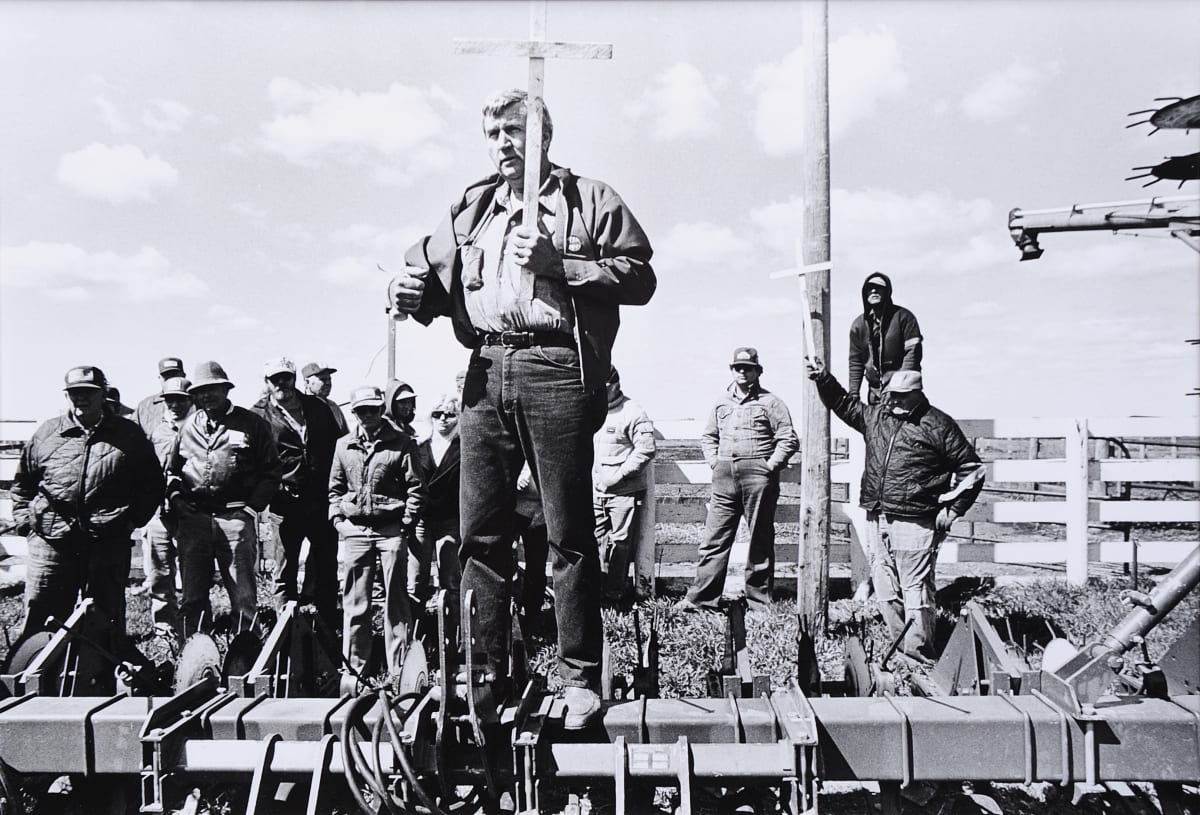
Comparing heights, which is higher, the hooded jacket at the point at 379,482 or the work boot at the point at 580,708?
the hooded jacket at the point at 379,482

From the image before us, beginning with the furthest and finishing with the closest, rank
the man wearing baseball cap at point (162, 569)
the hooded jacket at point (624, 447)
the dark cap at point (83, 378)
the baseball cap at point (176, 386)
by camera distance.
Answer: the hooded jacket at point (624, 447) → the baseball cap at point (176, 386) → the man wearing baseball cap at point (162, 569) → the dark cap at point (83, 378)

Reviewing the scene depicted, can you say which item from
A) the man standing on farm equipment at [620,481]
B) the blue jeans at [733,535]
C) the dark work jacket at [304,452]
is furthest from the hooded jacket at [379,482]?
the blue jeans at [733,535]

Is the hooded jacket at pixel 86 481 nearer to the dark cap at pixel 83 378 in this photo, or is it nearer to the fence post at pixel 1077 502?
the dark cap at pixel 83 378

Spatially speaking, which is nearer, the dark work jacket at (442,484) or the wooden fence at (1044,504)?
the dark work jacket at (442,484)

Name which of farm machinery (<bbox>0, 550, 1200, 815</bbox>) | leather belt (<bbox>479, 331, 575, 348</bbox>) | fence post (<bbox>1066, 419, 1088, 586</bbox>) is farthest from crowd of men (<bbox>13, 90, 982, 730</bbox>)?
fence post (<bbox>1066, 419, 1088, 586</bbox>)

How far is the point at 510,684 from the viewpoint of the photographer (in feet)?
10.1

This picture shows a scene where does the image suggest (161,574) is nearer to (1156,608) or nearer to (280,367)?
(280,367)

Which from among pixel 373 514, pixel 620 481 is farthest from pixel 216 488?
pixel 620 481

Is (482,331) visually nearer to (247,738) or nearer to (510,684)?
(510,684)

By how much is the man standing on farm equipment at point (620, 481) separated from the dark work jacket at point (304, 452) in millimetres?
2223

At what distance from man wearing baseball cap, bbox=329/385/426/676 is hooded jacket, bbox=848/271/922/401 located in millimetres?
3473

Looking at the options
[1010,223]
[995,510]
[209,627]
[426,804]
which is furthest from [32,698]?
[1010,223]

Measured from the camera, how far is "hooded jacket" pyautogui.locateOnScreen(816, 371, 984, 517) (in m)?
6.11

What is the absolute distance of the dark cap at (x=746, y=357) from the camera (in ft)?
25.0
